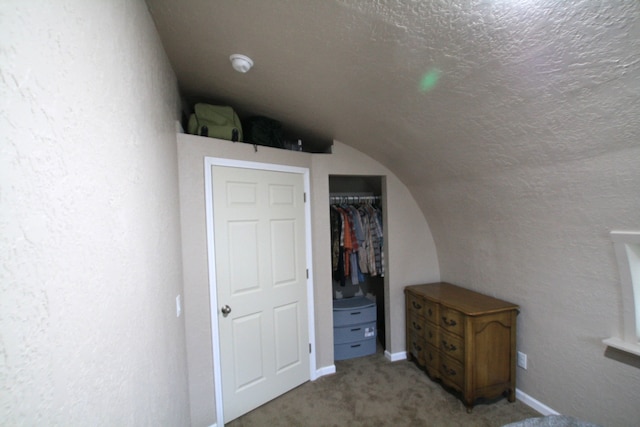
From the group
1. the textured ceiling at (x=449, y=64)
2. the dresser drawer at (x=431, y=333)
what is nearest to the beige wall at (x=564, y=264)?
the textured ceiling at (x=449, y=64)

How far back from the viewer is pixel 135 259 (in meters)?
0.89

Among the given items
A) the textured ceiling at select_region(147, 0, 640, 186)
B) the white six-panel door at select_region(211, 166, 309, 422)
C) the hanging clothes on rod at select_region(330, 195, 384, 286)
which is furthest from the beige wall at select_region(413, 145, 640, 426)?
the white six-panel door at select_region(211, 166, 309, 422)

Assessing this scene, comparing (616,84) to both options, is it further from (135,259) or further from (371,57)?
(135,259)

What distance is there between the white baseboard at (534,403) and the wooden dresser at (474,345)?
0.26 feet

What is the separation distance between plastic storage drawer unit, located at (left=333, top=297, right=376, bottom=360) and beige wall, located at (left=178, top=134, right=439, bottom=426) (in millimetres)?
207

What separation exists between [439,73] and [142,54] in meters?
1.37

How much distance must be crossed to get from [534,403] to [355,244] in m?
1.91

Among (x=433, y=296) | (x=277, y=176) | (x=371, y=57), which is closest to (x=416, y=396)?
(x=433, y=296)

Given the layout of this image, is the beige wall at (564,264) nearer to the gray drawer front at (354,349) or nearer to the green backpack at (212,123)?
the gray drawer front at (354,349)

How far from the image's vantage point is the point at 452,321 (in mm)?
2113

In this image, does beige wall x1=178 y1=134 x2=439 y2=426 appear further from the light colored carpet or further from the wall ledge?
the wall ledge

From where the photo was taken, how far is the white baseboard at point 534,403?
6.19 feet

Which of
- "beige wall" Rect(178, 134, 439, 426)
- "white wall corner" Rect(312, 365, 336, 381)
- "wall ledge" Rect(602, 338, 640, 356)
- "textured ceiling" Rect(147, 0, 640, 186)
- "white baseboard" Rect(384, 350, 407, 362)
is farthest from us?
"white baseboard" Rect(384, 350, 407, 362)

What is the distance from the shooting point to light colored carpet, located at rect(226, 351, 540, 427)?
193 centimetres
